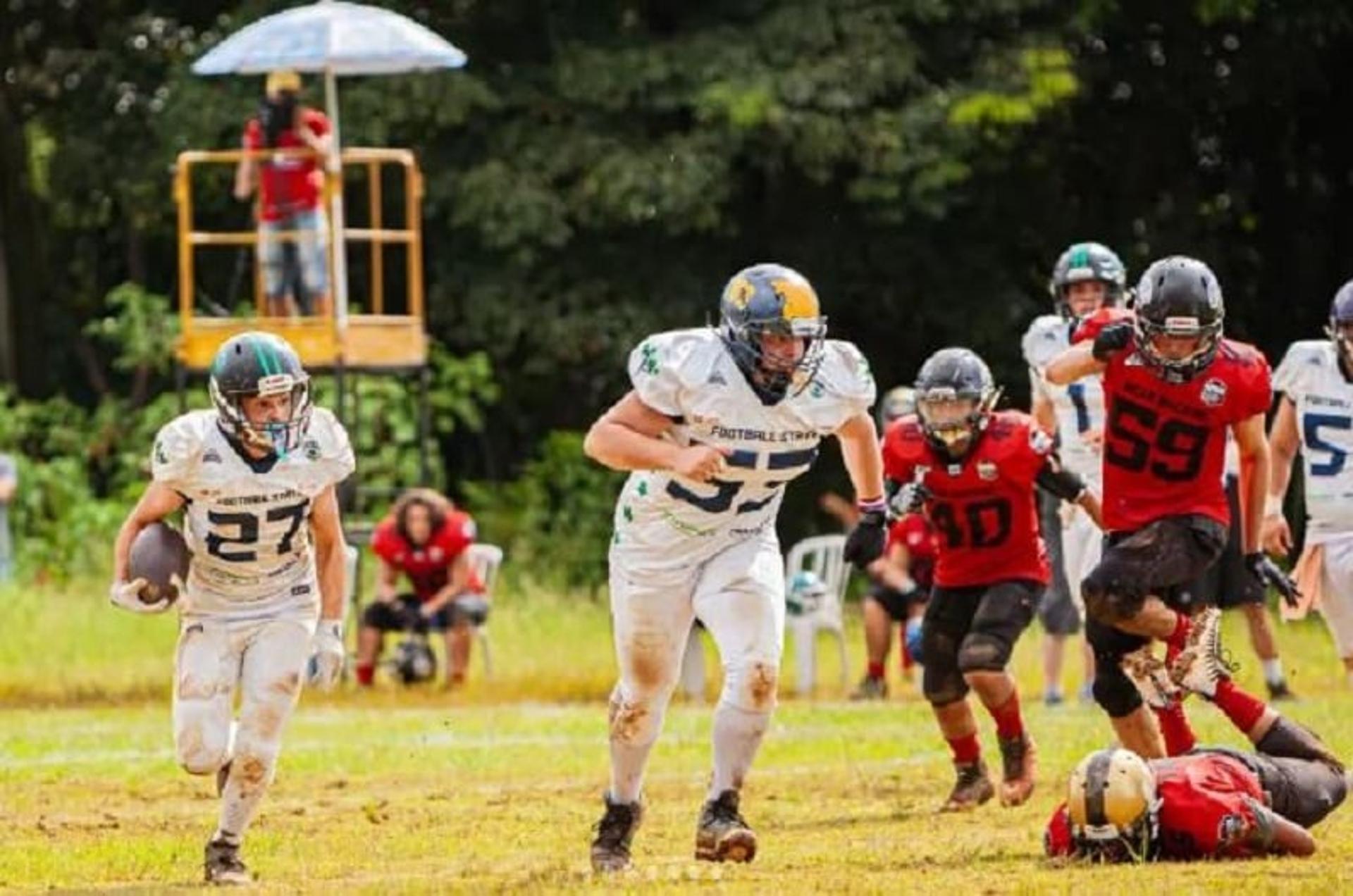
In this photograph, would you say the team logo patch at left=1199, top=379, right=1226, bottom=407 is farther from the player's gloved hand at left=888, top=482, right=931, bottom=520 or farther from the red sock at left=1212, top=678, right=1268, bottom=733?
the player's gloved hand at left=888, top=482, right=931, bottom=520

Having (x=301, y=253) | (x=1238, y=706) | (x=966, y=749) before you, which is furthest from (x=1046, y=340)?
(x=301, y=253)

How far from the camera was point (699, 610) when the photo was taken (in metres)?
9.91

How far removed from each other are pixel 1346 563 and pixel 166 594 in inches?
185

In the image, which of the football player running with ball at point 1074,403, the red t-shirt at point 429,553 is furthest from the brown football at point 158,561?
the red t-shirt at point 429,553

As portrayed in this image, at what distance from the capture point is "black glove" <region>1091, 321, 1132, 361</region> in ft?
35.3

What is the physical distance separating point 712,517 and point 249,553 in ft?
4.59

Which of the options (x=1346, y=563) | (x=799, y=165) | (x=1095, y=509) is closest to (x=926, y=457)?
(x=1095, y=509)

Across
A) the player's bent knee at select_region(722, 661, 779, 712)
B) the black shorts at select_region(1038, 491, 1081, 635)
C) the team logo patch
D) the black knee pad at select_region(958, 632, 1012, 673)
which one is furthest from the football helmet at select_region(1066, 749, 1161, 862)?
the black shorts at select_region(1038, 491, 1081, 635)

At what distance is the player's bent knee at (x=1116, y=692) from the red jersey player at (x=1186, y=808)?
0.78 meters

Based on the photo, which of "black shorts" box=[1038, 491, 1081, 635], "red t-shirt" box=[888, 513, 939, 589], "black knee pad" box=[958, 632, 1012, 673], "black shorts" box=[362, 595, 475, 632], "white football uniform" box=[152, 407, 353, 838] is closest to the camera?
"white football uniform" box=[152, 407, 353, 838]

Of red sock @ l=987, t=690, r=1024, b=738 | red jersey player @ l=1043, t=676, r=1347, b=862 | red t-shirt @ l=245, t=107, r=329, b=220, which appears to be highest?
red t-shirt @ l=245, t=107, r=329, b=220

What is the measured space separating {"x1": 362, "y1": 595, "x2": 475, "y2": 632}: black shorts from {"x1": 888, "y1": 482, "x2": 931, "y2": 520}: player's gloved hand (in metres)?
6.97

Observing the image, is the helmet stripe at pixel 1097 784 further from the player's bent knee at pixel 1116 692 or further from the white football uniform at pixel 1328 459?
the white football uniform at pixel 1328 459

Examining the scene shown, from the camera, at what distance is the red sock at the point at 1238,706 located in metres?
10.3
